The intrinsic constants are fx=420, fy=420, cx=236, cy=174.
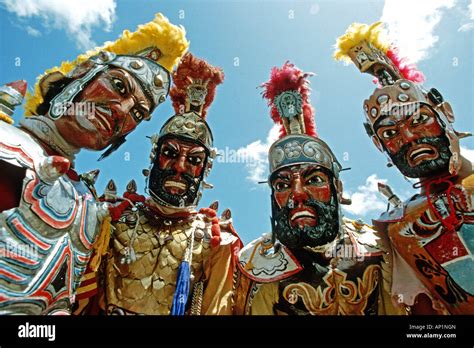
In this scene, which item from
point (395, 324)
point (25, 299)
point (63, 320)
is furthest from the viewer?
point (395, 324)

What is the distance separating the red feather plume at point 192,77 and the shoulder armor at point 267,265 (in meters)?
1.92

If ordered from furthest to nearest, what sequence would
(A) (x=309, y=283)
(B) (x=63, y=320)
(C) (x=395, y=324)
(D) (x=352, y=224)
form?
(D) (x=352, y=224)
(A) (x=309, y=283)
(C) (x=395, y=324)
(B) (x=63, y=320)

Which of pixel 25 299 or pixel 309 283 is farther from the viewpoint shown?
pixel 309 283

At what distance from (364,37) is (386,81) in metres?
0.67

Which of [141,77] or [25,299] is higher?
[141,77]

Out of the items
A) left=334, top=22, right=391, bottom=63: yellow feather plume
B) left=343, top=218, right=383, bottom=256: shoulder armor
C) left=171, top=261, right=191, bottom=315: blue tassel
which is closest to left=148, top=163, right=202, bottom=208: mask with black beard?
left=171, top=261, right=191, bottom=315: blue tassel

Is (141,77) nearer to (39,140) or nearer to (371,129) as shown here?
(39,140)

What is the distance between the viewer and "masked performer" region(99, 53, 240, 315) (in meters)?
4.08

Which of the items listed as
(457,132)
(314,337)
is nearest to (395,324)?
(314,337)

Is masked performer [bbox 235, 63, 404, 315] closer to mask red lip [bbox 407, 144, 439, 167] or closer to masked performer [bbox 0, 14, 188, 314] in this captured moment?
mask red lip [bbox 407, 144, 439, 167]

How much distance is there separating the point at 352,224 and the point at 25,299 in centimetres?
330

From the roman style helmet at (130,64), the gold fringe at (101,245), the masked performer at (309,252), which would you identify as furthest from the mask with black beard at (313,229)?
the roman style helmet at (130,64)

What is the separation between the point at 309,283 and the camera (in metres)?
4.13

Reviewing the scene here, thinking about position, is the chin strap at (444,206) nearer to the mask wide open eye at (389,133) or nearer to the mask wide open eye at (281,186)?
the mask wide open eye at (389,133)
